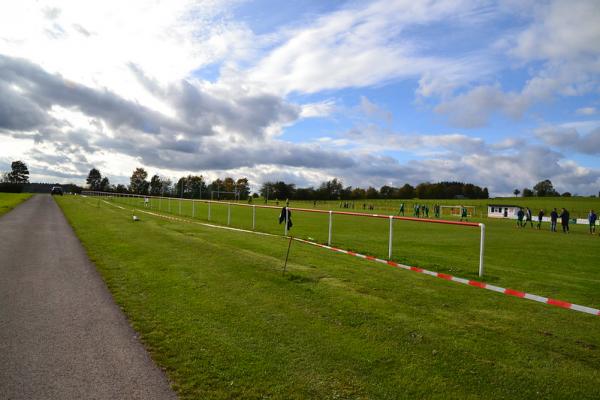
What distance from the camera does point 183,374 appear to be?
12.6 feet

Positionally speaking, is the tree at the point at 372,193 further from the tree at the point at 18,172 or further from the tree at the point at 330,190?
the tree at the point at 18,172

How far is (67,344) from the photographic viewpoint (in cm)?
460

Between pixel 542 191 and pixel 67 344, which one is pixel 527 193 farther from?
pixel 67 344

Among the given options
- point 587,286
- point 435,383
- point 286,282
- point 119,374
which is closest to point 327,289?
point 286,282

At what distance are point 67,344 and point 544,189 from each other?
19421 cm

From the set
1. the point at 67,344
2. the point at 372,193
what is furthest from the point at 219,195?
the point at 67,344

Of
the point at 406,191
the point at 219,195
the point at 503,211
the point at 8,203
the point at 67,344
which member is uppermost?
the point at 406,191

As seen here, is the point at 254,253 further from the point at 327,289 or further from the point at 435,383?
the point at 435,383

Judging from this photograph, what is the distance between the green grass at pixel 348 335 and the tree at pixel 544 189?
600 ft

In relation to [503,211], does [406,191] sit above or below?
above

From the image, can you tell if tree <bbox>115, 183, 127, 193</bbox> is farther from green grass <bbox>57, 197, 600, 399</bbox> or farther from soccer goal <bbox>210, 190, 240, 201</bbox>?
green grass <bbox>57, 197, 600, 399</bbox>

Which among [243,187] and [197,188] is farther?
[243,187]

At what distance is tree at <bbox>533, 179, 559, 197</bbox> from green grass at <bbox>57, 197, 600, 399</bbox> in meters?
183

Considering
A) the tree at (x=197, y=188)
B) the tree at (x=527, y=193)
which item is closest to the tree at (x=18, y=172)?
the tree at (x=197, y=188)
